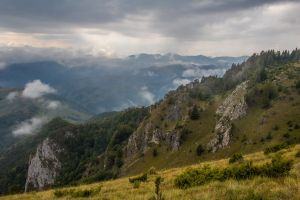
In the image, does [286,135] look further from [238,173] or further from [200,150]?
[238,173]

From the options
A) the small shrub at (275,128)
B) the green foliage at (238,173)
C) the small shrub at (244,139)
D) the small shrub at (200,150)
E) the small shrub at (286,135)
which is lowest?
the small shrub at (200,150)

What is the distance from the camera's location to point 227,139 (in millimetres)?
185750

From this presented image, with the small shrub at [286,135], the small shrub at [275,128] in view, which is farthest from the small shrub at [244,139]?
the small shrub at [286,135]

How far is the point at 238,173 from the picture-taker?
21.2 meters

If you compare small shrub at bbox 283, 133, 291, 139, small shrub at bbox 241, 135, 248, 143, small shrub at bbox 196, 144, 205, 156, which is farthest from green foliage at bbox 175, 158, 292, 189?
small shrub at bbox 196, 144, 205, 156

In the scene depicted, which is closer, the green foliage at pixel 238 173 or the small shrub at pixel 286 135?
the green foliage at pixel 238 173

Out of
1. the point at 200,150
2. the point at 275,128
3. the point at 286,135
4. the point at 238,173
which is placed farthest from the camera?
the point at 200,150

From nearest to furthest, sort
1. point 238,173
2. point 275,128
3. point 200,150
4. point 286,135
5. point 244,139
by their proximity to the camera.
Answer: point 238,173
point 286,135
point 275,128
point 244,139
point 200,150

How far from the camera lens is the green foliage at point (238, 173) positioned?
19953mm

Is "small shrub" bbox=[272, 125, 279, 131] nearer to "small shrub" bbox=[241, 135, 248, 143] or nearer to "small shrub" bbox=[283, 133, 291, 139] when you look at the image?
"small shrub" bbox=[283, 133, 291, 139]

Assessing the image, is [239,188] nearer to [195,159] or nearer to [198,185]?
[198,185]

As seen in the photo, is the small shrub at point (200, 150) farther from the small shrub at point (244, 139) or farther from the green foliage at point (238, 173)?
the green foliage at point (238, 173)

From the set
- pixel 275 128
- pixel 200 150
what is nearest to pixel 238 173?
pixel 275 128

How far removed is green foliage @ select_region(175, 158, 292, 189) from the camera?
20.0m
